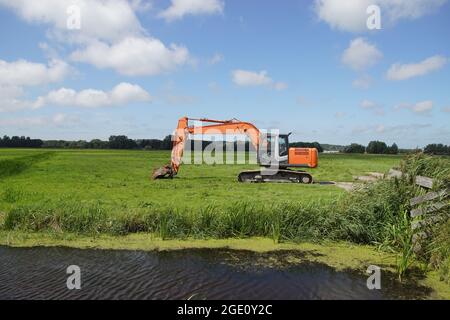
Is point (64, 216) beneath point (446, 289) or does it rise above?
above

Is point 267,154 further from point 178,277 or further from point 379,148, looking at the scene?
point 379,148

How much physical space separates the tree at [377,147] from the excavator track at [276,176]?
115 meters

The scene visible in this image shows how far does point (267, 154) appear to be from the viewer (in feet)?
77.7

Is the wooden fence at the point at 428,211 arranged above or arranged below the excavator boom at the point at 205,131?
below

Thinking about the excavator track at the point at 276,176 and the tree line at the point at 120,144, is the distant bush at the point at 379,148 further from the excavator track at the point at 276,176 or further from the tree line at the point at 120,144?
the excavator track at the point at 276,176

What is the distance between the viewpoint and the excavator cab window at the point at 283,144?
2373 centimetres

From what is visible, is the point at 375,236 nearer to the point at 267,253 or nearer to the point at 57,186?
the point at 267,253

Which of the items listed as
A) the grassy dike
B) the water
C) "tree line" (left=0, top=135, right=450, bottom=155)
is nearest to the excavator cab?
the grassy dike

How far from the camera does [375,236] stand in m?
9.85

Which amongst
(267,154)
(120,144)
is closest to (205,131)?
(267,154)

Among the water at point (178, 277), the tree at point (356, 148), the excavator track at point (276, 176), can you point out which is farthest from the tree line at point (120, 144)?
the water at point (178, 277)
